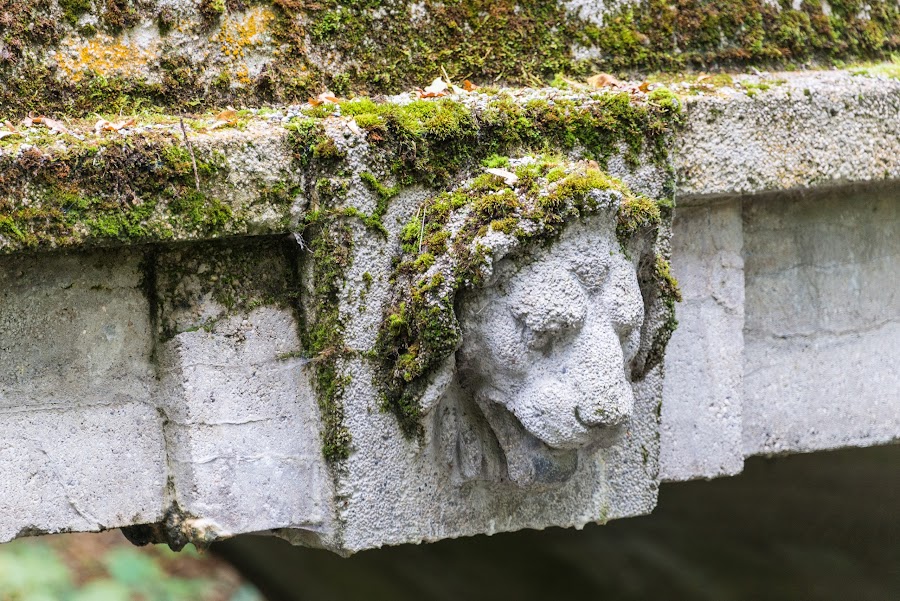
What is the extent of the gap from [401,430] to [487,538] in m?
1.80

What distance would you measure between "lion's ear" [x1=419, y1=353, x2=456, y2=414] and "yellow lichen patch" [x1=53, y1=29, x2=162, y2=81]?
610 mm

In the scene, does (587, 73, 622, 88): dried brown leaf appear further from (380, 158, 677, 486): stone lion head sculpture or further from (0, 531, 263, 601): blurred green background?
(0, 531, 263, 601): blurred green background

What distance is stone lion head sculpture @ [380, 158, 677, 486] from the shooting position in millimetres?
1447

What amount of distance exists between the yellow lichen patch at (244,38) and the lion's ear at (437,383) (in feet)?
1.71

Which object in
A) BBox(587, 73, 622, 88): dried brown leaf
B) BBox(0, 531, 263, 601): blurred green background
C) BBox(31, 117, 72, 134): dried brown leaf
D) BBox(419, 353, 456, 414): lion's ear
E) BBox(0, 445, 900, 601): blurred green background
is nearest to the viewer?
BBox(31, 117, 72, 134): dried brown leaf

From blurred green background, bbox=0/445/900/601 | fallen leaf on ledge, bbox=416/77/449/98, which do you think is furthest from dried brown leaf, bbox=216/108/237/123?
blurred green background, bbox=0/445/900/601

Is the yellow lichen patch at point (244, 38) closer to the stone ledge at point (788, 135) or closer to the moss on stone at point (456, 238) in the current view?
Answer: the moss on stone at point (456, 238)

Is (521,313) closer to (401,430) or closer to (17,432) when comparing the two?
(401,430)

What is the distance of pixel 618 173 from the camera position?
1658 mm

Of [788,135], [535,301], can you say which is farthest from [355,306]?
[788,135]

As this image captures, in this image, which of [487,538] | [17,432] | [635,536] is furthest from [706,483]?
[17,432]

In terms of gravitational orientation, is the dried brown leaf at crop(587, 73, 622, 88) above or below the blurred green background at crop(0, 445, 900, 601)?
above


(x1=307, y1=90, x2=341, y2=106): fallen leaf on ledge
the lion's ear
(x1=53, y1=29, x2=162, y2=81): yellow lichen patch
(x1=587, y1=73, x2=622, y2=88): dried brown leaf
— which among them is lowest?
the lion's ear

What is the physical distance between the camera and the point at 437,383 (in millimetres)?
1526
